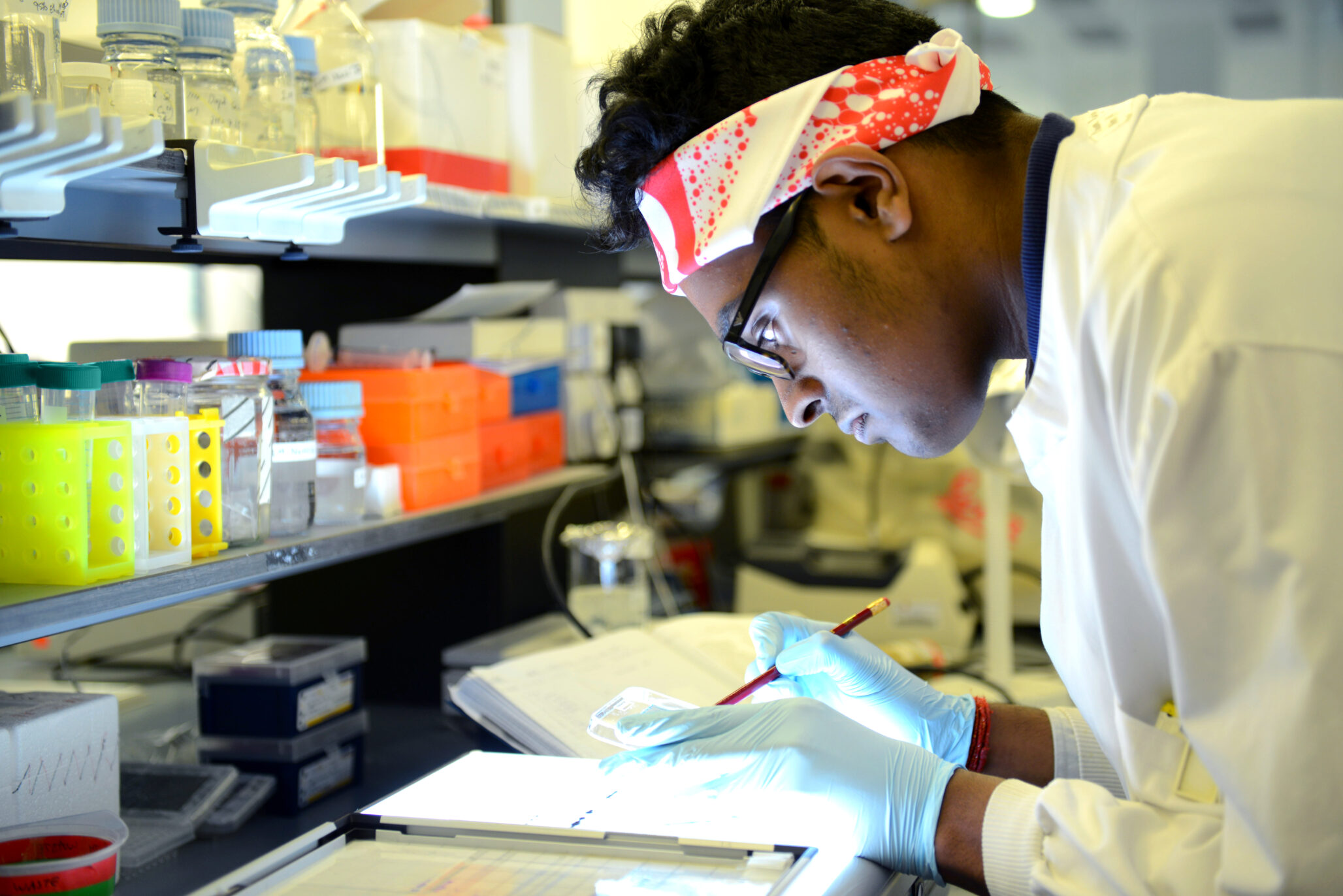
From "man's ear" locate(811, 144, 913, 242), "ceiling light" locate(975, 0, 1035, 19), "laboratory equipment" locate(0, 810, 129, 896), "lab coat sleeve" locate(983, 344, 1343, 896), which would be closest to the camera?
"lab coat sleeve" locate(983, 344, 1343, 896)

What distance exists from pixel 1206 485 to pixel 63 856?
3.16 ft

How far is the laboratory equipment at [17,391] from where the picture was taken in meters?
1.01

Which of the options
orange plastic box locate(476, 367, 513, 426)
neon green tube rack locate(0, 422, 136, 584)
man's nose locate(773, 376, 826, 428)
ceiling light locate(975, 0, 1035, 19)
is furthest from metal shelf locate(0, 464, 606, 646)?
ceiling light locate(975, 0, 1035, 19)

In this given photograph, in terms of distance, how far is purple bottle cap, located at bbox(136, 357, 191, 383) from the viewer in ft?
3.77

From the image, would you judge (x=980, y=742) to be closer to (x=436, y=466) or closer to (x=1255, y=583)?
(x=1255, y=583)

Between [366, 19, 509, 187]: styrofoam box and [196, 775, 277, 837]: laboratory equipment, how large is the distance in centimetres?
86

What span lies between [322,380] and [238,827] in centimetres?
56

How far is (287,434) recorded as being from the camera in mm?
1306

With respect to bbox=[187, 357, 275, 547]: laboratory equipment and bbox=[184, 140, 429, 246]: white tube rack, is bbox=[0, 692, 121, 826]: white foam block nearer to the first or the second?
bbox=[187, 357, 275, 547]: laboratory equipment

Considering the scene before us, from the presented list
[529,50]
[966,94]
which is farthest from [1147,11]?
[966,94]

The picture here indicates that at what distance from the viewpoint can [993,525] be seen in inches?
90.1

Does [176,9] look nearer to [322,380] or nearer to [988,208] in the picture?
[322,380]

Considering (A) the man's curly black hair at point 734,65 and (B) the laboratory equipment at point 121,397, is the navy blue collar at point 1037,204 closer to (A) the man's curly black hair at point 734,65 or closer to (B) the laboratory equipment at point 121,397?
(A) the man's curly black hair at point 734,65

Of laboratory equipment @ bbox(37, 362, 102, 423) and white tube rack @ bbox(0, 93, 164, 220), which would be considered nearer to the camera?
white tube rack @ bbox(0, 93, 164, 220)
